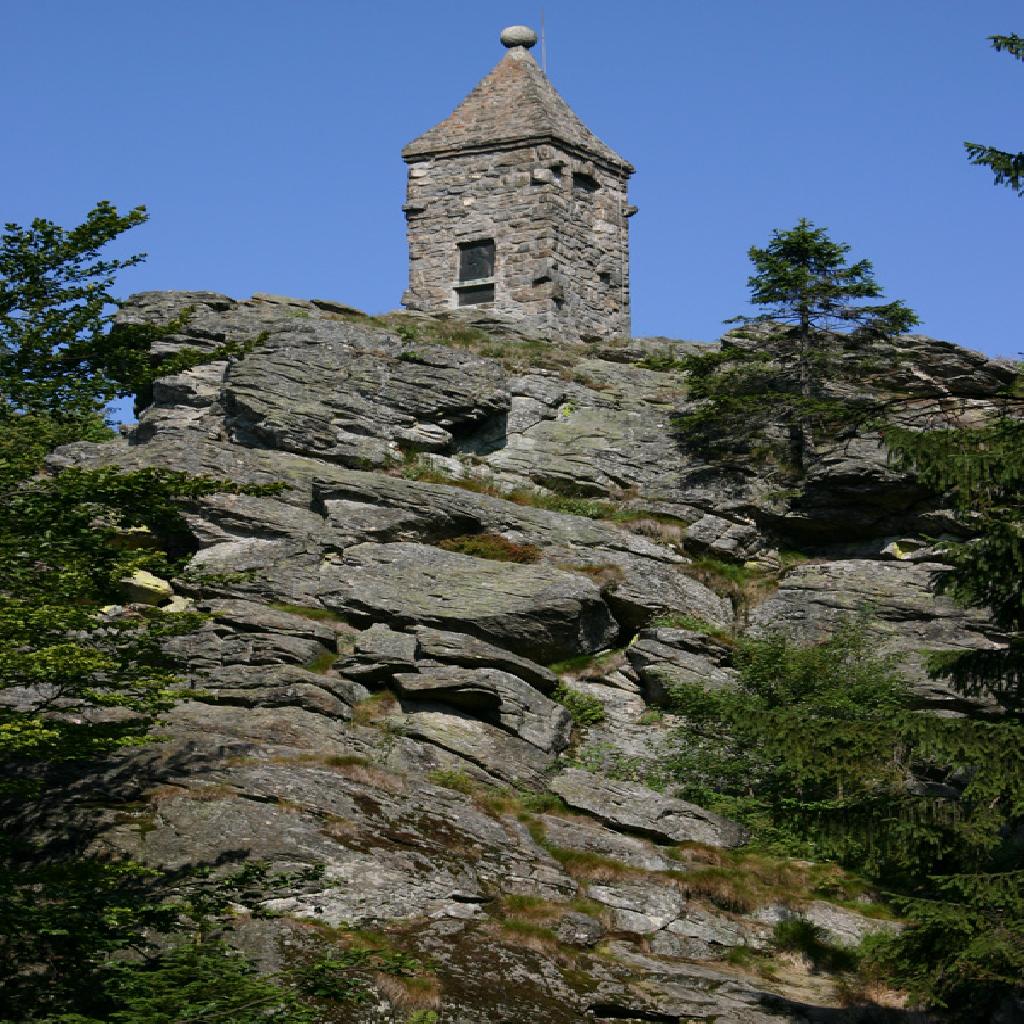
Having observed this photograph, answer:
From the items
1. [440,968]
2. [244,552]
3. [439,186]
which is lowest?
[440,968]

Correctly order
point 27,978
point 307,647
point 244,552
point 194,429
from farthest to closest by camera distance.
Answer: point 194,429 → point 244,552 → point 307,647 → point 27,978

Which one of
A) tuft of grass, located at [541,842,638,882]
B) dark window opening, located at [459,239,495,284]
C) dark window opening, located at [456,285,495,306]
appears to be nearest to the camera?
tuft of grass, located at [541,842,638,882]

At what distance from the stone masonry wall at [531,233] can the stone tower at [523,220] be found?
0.03m

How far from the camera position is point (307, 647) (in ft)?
74.4

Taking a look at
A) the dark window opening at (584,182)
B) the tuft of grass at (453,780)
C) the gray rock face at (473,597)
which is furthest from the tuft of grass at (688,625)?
the dark window opening at (584,182)

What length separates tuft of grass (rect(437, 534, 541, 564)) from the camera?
88.1 feet

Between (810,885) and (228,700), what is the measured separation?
8.77 m

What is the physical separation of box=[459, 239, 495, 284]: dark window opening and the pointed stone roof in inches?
107

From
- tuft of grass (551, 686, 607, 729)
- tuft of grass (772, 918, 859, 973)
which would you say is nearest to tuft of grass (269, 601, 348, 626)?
tuft of grass (551, 686, 607, 729)

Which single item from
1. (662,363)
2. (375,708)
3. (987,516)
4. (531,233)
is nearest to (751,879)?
(375,708)

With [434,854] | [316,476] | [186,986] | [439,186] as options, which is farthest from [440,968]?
[439,186]

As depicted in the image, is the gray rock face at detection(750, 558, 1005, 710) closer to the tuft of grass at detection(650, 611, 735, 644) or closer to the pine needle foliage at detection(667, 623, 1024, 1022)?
the tuft of grass at detection(650, 611, 735, 644)

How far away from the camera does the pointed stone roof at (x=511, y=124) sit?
126 feet

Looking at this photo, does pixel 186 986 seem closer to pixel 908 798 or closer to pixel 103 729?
pixel 103 729
